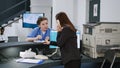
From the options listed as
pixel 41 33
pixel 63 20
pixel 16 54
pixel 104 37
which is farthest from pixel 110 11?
pixel 16 54

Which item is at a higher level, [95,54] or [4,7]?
[4,7]

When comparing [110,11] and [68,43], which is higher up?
[110,11]

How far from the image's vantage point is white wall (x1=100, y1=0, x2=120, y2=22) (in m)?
3.50

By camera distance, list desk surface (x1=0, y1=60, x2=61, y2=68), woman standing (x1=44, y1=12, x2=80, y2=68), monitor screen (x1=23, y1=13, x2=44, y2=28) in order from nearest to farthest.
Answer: desk surface (x1=0, y1=60, x2=61, y2=68)
woman standing (x1=44, y1=12, x2=80, y2=68)
monitor screen (x1=23, y1=13, x2=44, y2=28)

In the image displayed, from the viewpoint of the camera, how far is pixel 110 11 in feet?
11.8

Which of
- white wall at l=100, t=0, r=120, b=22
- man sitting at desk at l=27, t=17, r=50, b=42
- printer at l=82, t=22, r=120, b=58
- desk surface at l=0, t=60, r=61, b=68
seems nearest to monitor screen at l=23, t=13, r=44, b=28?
man sitting at desk at l=27, t=17, r=50, b=42

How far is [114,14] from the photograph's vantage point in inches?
139

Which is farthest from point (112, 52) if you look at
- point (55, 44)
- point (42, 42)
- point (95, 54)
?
point (42, 42)

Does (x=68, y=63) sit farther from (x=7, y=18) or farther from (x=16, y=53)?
(x=7, y=18)

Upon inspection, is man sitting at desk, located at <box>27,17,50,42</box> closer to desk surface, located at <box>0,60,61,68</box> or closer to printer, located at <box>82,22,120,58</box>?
desk surface, located at <box>0,60,61,68</box>

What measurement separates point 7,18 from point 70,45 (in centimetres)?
626

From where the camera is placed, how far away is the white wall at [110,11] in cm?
350

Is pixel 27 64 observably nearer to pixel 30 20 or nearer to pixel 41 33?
pixel 41 33

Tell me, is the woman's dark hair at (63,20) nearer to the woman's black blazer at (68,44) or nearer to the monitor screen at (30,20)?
the woman's black blazer at (68,44)
